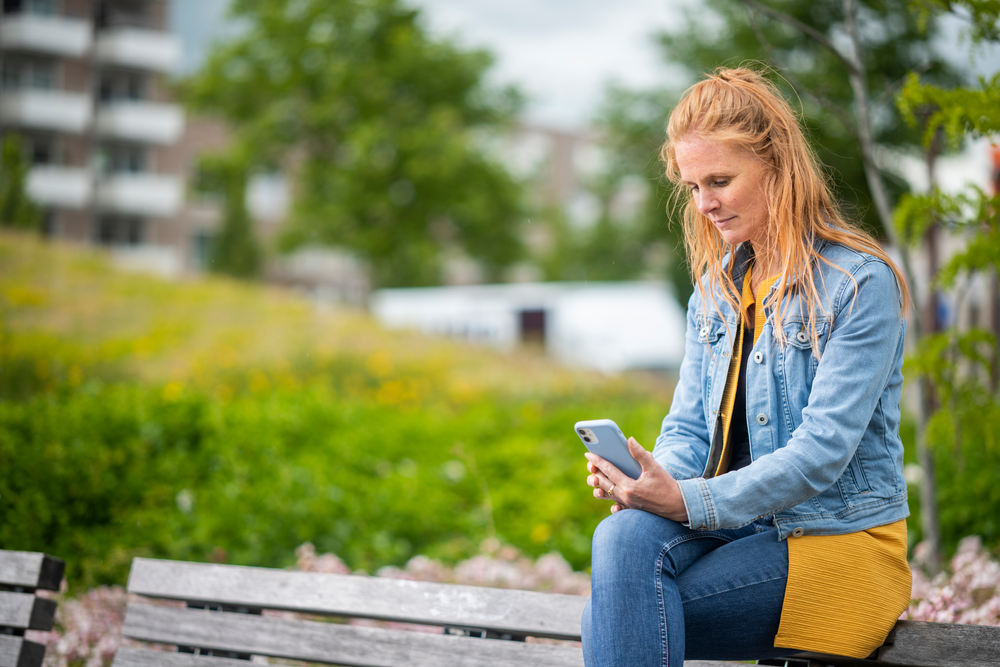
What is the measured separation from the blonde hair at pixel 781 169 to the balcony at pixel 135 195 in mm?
7157

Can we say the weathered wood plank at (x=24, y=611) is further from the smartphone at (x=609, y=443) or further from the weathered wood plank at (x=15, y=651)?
the smartphone at (x=609, y=443)

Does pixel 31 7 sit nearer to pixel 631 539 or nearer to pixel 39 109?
pixel 39 109

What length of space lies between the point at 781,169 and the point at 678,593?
0.86 meters

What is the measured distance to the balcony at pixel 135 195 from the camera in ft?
26.9

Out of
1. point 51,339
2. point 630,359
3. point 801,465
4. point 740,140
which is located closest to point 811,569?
point 801,465

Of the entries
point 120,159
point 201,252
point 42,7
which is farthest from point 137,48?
point 201,252

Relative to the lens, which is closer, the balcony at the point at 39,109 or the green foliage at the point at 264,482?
the green foliage at the point at 264,482

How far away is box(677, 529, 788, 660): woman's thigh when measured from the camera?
65.2 inches

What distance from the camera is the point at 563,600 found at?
207cm

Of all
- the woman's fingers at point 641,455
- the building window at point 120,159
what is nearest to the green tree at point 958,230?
the woman's fingers at point 641,455

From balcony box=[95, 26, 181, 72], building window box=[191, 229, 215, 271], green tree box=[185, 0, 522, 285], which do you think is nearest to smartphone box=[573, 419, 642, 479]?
balcony box=[95, 26, 181, 72]

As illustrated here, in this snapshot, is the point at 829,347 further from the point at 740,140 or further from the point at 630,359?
the point at 630,359

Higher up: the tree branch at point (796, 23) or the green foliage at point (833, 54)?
the green foliage at point (833, 54)

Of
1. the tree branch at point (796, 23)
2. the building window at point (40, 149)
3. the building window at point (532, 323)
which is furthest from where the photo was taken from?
the building window at point (532, 323)
